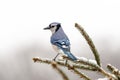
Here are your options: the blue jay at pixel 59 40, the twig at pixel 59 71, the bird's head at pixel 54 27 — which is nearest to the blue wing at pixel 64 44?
the blue jay at pixel 59 40

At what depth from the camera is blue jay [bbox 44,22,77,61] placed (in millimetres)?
5562

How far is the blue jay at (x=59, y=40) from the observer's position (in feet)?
18.2

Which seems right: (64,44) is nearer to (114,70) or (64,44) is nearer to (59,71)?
(59,71)

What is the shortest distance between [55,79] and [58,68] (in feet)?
190

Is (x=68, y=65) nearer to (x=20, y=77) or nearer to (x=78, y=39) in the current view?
(x=20, y=77)

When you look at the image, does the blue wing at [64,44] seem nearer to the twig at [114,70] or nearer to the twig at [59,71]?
the twig at [59,71]

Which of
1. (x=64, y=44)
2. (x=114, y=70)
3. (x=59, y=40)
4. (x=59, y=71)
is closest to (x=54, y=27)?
(x=59, y=40)

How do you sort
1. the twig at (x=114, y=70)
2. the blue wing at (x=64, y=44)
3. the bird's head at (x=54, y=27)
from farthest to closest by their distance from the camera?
the bird's head at (x=54, y=27)
the blue wing at (x=64, y=44)
the twig at (x=114, y=70)

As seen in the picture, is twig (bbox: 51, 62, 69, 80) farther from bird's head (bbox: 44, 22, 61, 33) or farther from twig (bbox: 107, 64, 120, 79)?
bird's head (bbox: 44, 22, 61, 33)

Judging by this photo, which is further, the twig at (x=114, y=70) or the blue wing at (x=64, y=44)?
the blue wing at (x=64, y=44)

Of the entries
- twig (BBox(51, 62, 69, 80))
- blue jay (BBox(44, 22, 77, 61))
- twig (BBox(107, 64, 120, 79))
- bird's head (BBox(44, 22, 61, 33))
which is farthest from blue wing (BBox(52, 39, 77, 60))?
twig (BBox(107, 64, 120, 79))

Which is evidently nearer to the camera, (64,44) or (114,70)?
(114,70)

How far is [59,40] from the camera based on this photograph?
570 cm

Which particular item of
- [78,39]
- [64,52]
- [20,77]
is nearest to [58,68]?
[64,52]
